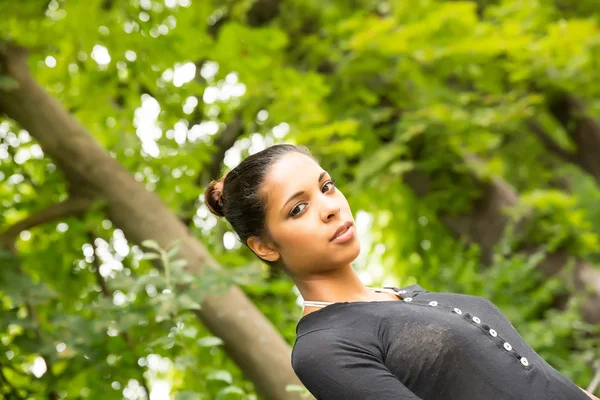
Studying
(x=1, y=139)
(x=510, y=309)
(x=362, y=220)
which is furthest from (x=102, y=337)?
(x=362, y=220)

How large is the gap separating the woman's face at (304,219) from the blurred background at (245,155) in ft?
2.34

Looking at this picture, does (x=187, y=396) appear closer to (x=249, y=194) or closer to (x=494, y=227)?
(x=249, y=194)

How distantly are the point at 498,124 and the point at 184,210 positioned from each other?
7.17 feet

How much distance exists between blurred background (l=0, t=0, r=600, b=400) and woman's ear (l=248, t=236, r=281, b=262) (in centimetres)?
65

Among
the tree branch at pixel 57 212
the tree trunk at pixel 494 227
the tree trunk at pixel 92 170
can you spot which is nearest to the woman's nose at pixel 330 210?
the tree trunk at pixel 92 170

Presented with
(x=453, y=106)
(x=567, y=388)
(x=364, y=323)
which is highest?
(x=364, y=323)

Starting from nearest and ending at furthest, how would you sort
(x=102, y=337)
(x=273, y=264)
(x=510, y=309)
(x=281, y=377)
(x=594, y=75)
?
(x=273, y=264) < (x=102, y=337) < (x=281, y=377) < (x=510, y=309) < (x=594, y=75)

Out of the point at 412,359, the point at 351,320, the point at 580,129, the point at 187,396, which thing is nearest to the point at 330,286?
the point at 351,320

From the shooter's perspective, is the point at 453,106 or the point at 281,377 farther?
the point at 453,106

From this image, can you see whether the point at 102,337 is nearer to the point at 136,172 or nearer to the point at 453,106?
the point at 136,172

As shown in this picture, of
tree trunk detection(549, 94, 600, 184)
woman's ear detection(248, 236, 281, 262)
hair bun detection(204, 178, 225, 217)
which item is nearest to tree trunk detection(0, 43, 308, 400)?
hair bun detection(204, 178, 225, 217)

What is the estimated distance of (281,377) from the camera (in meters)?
2.92

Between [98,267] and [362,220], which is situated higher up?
[98,267]

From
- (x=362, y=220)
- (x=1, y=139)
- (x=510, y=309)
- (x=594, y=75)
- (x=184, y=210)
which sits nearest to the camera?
(x=1, y=139)
